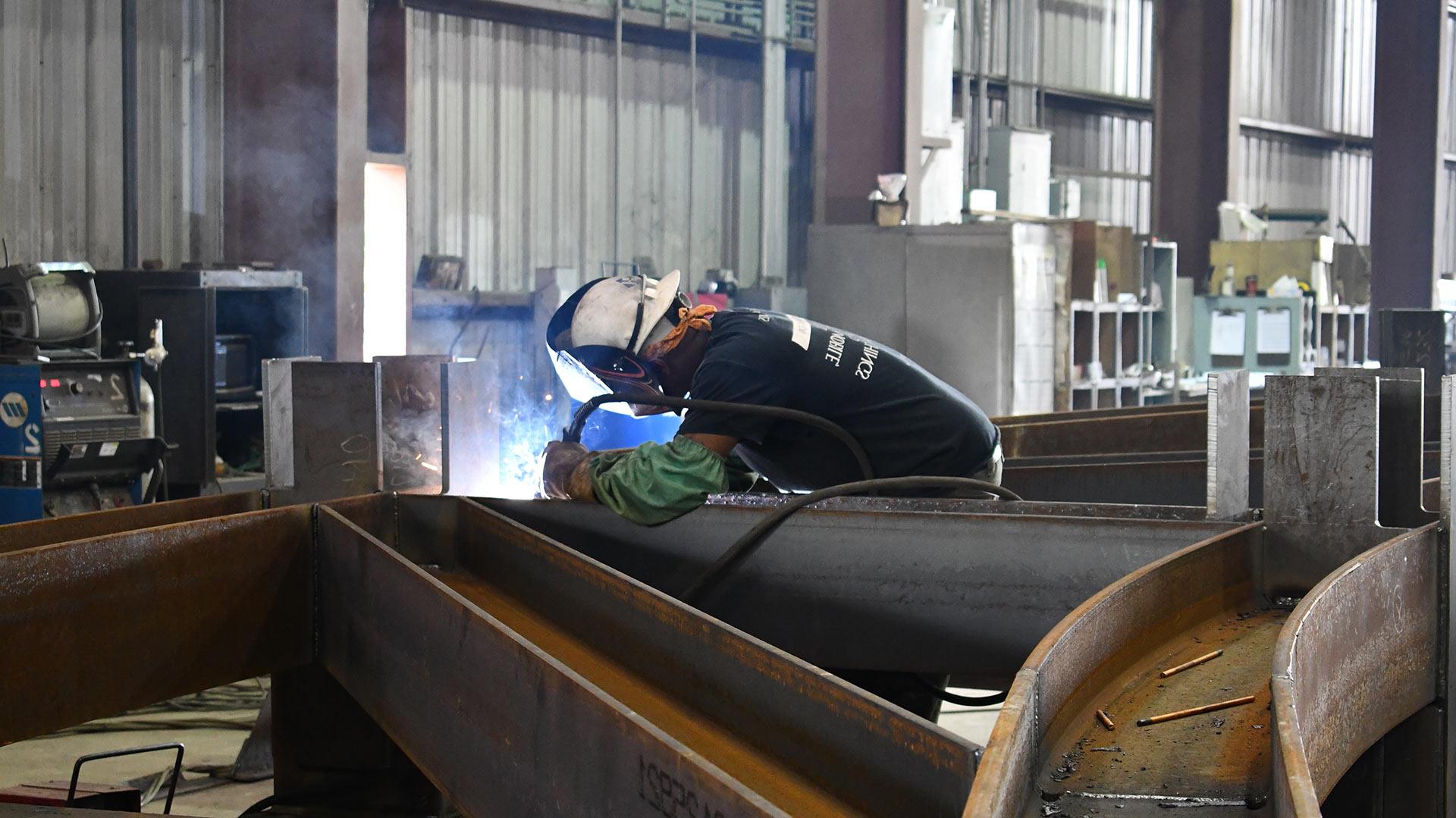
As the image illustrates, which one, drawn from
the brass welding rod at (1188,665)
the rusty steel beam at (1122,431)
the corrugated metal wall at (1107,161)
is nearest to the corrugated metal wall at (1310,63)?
the corrugated metal wall at (1107,161)

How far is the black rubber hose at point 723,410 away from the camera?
A: 103 inches

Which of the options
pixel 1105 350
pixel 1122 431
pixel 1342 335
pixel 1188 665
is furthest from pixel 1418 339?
pixel 1342 335

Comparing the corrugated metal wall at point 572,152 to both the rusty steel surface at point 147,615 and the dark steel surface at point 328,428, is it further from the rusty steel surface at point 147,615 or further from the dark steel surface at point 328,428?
the rusty steel surface at point 147,615

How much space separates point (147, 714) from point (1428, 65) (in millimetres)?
10984

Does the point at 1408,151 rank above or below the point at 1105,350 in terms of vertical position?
above

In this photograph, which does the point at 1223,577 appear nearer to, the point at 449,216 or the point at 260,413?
the point at 260,413

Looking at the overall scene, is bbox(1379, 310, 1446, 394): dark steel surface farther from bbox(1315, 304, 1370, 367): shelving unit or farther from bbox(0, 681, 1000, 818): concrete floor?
bbox(1315, 304, 1370, 367): shelving unit

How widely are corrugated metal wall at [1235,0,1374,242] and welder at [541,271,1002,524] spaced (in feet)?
37.7

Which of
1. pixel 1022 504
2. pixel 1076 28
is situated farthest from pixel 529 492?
pixel 1076 28

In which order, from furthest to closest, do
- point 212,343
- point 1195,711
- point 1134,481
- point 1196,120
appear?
point 1196,120, point 212,343, point 1134,481, point 1195,711

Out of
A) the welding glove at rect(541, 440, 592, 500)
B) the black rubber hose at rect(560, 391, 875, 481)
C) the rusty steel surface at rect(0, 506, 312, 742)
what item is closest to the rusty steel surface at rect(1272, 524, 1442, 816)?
the black rubber hose at rect(560, 391, 875, 481)

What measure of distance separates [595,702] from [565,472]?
138 cm

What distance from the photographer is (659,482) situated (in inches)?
96.5

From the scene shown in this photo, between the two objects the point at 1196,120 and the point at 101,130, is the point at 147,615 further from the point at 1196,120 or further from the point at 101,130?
the point at 1196,120
